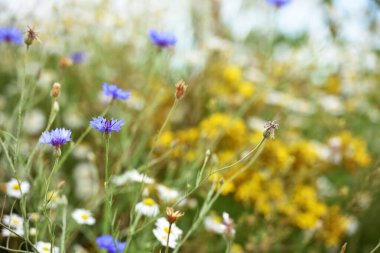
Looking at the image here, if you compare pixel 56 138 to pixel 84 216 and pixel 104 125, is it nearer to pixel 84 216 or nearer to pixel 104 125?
pixel 104 125

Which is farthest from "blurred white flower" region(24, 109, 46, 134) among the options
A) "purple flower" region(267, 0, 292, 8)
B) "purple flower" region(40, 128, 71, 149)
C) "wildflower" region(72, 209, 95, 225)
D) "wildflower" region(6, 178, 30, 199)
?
"purple flower" region(40, 128, 71, 149)

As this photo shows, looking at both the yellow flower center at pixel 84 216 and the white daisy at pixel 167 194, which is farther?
the white daisy at pixel 167 194

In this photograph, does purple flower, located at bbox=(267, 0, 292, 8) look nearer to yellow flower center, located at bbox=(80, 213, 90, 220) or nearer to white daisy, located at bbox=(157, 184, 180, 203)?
white daisy, located at bbox=(157, 184, 180, 203)

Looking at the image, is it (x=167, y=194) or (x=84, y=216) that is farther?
(x=167, y=194)

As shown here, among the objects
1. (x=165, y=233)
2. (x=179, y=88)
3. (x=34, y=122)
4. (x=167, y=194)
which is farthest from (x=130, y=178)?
(x=34, y=122)

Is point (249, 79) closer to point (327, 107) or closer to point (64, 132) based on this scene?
point (327, 107)

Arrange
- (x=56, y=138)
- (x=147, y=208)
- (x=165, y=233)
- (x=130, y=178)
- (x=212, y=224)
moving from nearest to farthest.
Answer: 1. (x=56, y=138)
2. (x=165, y=233)
3. (x=147, y=208)
4. (x=130, y=178)
5. (x=212, y=224)

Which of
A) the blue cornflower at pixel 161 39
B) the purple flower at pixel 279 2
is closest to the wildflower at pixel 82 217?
the blue cornflower at pixel 161 39

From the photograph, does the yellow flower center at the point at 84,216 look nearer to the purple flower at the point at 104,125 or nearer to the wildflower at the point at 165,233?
the wildflower at the point at 165,233

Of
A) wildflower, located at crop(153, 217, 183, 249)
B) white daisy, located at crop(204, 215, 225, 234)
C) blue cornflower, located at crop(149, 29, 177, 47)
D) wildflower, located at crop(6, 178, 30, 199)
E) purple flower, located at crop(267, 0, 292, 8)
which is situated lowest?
wildflower, located at crop(153, 217, 183, 249)
